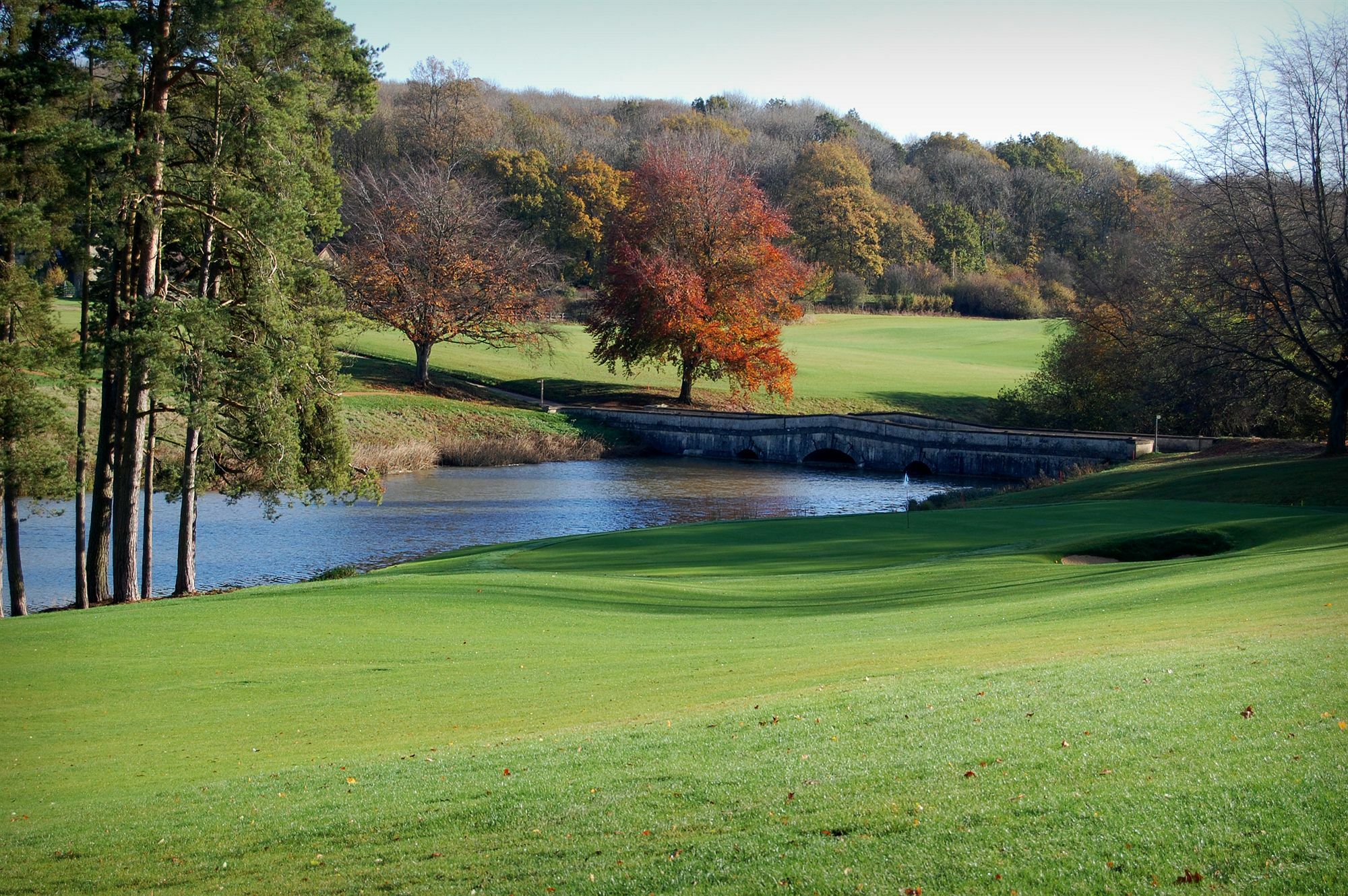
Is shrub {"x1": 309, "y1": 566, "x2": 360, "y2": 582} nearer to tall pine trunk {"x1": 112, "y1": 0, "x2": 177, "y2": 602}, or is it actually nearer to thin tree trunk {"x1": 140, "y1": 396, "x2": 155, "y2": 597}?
thin tree trunk {"x1": 140, "y1": 396, "x2": 155, "y2": 597}

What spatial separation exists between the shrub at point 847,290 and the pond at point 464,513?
5706 cm

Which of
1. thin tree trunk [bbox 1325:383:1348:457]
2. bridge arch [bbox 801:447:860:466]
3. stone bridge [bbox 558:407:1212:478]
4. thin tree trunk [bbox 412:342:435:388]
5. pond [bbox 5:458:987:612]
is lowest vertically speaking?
pond [bbox 5:458:987:612]

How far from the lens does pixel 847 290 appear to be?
112 meters

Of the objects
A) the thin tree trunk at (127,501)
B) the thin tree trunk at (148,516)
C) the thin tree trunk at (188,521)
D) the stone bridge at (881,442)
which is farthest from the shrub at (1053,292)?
the thin tree trunk at (127,501)

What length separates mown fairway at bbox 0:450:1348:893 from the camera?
20.6 ft

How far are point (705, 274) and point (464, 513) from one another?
28.3 m

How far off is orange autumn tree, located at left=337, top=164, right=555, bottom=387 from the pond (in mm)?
12088

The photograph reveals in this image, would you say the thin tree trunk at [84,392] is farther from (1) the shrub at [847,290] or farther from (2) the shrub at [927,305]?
(2) the shrub at [927,305]

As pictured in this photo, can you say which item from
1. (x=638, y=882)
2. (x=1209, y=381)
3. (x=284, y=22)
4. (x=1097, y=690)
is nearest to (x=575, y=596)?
(x=1097, y=690)

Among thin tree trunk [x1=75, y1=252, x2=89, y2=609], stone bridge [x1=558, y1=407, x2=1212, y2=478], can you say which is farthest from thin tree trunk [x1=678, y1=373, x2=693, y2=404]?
thin tree trunk [x1=75, y1=252, x2=89, y2=609]

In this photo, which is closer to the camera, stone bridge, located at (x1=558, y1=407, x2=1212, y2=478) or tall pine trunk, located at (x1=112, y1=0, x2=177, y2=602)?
tall pine trunk, located at (x1=112, y1=0, x2=177, y2=602)

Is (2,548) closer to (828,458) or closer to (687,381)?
(828,458)

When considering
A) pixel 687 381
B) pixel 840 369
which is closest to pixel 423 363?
pixel 687 381

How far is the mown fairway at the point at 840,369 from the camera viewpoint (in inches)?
2685
